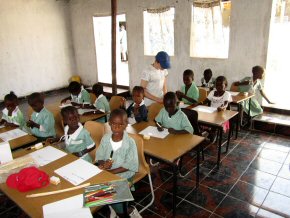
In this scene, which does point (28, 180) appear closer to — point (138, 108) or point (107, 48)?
point (138, 108)

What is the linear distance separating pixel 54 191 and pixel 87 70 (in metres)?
7.43

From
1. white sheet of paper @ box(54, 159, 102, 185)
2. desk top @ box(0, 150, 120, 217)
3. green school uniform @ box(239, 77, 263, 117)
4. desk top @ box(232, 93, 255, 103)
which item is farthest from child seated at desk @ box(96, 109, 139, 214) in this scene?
green school uniform @ box(239, 77, 263, 117)

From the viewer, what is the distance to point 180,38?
6070mm

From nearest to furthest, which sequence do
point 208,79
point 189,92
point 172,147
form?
1. point 172,147
2. point 189,92
3. point 208,79

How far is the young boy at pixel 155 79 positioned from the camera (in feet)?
12.0

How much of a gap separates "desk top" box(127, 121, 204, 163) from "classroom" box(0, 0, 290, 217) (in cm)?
1

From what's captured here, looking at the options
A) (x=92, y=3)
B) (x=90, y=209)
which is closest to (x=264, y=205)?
(x=90, y=209)

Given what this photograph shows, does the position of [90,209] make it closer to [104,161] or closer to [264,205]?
[104,161]

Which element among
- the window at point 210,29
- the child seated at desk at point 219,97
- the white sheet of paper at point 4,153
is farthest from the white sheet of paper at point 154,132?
the window at point 210,29

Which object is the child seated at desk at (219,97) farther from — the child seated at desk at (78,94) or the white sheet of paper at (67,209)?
the white sheet of paper at (67,209)

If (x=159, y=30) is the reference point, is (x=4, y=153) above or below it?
below

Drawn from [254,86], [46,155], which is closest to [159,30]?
[254,86]

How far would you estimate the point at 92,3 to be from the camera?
773 cm

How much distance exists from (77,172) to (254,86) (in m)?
4.02
